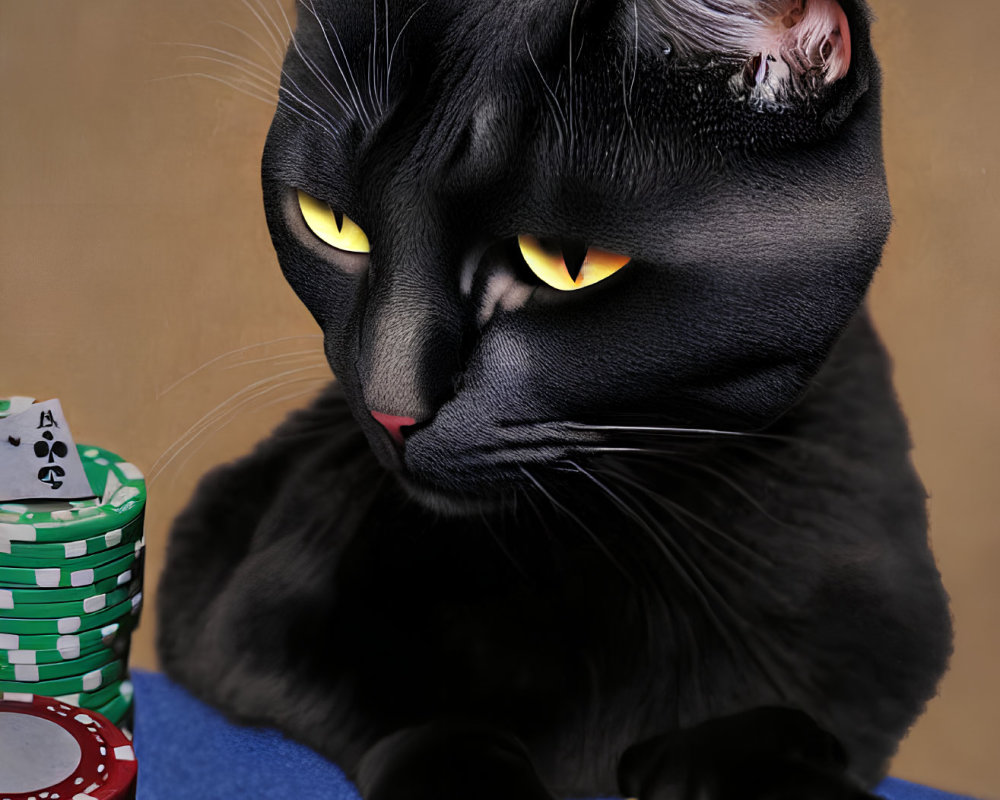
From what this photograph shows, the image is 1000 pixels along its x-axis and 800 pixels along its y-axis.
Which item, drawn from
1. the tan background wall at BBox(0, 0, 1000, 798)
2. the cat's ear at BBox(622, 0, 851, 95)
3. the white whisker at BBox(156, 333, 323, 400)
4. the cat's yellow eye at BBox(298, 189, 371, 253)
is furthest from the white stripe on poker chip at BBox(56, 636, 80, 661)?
the cat's ear at BBox(622, 0, 851, 95)

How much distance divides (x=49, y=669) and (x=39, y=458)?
160 mm

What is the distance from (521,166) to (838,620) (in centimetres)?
41

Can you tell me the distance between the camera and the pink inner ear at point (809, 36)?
2.04ft

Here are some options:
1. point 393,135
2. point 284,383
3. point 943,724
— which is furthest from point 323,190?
point 943,724

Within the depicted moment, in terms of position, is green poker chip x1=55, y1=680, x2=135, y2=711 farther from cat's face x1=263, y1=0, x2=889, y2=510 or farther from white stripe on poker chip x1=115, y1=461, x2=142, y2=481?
cat's face x1=263, y1=0, x2=889, y2=510

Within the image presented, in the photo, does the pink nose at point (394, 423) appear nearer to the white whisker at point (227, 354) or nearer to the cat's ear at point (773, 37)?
the white whisker at point (227, 354)

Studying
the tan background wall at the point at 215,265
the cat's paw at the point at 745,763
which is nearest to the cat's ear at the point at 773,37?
the tan background wall at the point at 215,265

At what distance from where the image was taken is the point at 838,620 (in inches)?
31.7

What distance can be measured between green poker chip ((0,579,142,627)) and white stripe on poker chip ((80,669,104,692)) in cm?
5

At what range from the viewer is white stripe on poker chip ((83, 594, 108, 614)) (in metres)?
0.82

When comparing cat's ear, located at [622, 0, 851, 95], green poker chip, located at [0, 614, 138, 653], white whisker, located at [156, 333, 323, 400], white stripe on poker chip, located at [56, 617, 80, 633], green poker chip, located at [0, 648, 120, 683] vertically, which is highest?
cat's ear, located at [622, 0, 851, 95]

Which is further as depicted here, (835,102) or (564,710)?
→ (564,710)

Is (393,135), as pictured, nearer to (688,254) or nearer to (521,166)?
(521,166)

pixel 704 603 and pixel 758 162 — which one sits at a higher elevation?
pixel 758 162
